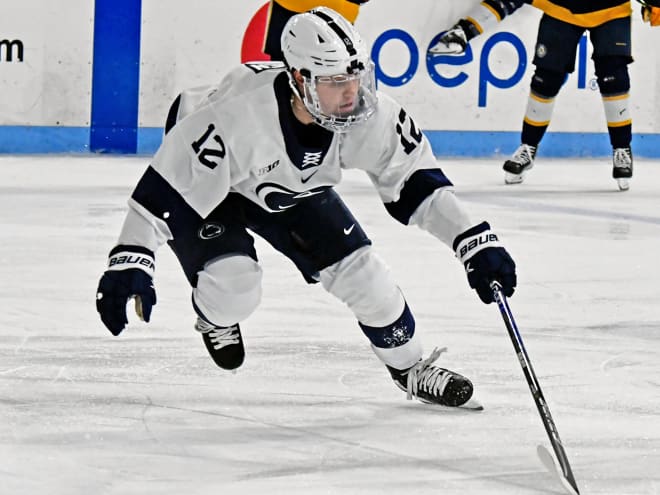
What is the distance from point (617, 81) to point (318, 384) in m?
3.87

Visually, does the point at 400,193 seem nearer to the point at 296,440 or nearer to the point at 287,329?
the point at 296,440

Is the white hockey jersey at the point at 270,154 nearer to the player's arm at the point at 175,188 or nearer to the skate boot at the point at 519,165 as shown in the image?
the player's arm at the point at 175,188

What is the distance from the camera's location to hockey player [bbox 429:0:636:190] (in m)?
6.11

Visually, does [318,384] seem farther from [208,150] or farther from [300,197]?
[208,150]

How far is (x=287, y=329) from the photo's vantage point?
10.5 ft

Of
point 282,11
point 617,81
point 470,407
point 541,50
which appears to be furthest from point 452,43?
point 470,407

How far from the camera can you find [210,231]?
2.66m

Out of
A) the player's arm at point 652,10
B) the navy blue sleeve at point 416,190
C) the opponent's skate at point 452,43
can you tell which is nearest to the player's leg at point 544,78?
the player's arm at point 652,10

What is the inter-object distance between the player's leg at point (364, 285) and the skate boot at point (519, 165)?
3.70 meters

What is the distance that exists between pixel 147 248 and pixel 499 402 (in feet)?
2.44

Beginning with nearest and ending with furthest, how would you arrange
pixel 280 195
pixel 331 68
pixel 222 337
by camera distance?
pixel 331 68, pixel 280 195, pixel 222 337

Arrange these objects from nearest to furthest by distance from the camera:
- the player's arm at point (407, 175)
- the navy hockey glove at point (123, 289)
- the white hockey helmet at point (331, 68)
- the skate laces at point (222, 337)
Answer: the navy hockey glove at point (123, 289) < the white hockey helmet at point (331, 68) < the player's arm at point (407, 175) < the skate laces at point (222, 337)

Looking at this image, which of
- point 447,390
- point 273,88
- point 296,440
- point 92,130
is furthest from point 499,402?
point 92,130

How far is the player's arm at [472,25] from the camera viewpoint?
706 cm
